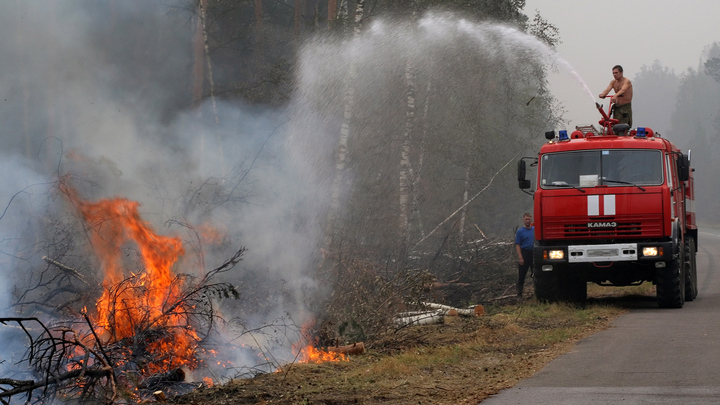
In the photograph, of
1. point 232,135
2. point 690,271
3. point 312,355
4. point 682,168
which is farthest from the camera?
point 232,135

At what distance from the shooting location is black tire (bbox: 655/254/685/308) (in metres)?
12.9

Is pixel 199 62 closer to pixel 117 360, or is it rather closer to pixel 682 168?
pixel 682 168

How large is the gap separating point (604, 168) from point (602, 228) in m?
0.99

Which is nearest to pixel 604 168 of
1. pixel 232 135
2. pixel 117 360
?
pixel 117 360

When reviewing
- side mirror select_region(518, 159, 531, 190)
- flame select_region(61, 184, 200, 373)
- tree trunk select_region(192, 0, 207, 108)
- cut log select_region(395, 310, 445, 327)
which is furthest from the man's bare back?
tree trunk select_region(192, 0, 207, 108)

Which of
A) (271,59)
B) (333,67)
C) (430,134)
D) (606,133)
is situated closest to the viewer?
(606,133)

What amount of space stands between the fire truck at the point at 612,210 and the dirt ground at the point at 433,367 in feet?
3.33

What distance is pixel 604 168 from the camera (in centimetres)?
1305

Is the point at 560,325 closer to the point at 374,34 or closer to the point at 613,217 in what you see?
the point at 613,217

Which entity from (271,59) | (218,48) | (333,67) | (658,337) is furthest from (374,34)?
(658,337)

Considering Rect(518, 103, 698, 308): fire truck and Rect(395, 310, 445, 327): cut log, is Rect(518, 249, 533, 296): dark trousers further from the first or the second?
Rect(395, 310, 445, 327): cut log

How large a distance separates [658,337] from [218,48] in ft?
81.6

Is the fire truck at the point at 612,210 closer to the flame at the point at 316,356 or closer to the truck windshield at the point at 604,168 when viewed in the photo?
the truck windshield at the point at 604,168

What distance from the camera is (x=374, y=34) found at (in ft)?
74.2
